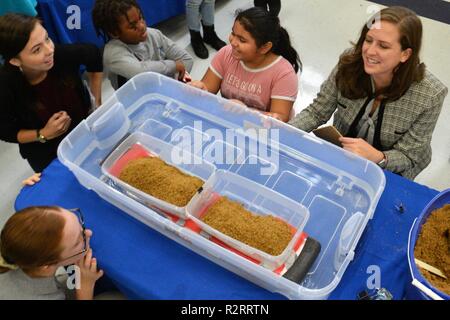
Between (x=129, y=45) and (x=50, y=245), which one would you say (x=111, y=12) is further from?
(x=50, y=245)

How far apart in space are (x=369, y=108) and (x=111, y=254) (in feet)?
3.21

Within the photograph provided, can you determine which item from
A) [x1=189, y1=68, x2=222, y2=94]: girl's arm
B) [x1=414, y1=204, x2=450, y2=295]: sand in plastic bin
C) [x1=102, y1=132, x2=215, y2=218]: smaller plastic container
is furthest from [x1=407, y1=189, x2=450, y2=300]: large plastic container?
[x1=189, y1=68, x2=222, y2=94]: girl's arm

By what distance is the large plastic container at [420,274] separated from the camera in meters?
0.80

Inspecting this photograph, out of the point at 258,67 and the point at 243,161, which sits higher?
the point at 258,67

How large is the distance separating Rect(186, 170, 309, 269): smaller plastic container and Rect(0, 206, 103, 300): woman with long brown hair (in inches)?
11.4

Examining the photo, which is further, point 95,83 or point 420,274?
point 95,83

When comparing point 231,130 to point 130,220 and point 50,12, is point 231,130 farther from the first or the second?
point 50,12

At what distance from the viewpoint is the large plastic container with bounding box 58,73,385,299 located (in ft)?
3.14

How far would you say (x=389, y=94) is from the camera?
1252mm

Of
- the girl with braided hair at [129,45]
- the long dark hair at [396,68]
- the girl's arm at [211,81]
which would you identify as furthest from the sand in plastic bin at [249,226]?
the girl with braided hair at [129,45]

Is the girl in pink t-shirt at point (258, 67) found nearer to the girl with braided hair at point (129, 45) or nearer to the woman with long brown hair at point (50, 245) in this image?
the girl with braided hair at point (129, 45)

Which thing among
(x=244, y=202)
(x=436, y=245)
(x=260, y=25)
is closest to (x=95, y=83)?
(x=260, y=25)

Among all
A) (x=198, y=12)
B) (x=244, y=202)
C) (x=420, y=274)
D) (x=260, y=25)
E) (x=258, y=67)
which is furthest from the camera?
(x=198, y=12)

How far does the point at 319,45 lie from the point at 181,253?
2156mm
